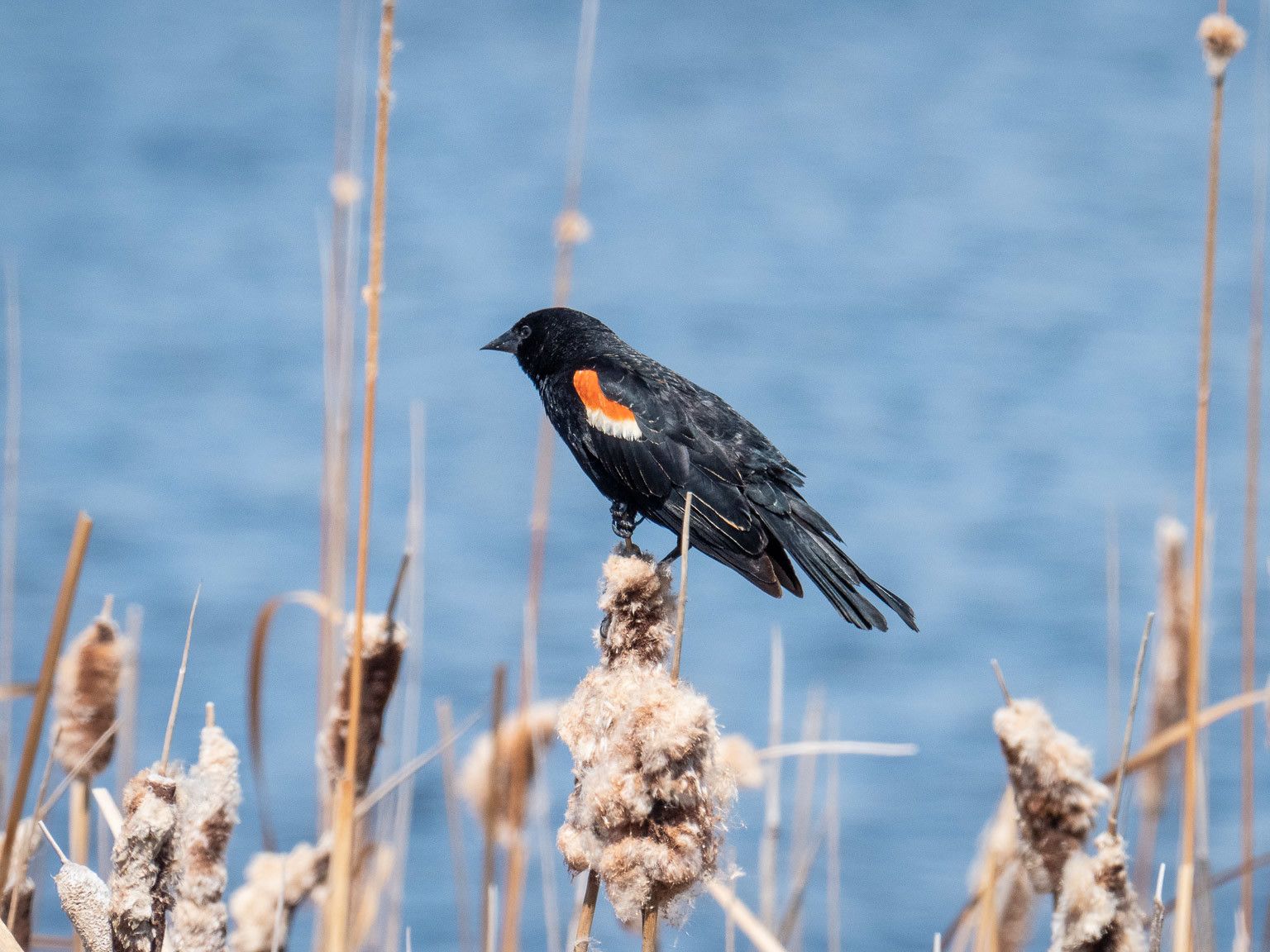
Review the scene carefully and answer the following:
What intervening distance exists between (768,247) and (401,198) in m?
2.99

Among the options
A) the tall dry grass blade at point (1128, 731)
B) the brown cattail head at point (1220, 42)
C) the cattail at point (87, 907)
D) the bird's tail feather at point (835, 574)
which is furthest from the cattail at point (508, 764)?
the brown cattail head at point (1220, 42)

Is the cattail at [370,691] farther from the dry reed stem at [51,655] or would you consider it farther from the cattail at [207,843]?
the dry reed stem at [51,655]

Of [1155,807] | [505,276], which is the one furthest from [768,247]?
[1155,807]

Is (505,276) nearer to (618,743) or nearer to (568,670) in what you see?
(568,670)

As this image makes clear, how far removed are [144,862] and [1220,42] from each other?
1339 mm

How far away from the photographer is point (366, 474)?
1468 mm

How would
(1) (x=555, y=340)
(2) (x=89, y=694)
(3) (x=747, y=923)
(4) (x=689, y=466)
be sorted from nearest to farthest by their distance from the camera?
(3) (x=747, y=923) → (2) (x=89, y=694) → (4) (x=689, y=466) → (1) (x=555, y=340)

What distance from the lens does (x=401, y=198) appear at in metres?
11.7

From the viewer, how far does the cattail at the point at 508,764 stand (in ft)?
7.65

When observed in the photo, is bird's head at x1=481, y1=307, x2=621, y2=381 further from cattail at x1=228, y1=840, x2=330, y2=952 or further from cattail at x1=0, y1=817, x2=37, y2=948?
cattail at x1=0, y1=817, x2=37, y2=948

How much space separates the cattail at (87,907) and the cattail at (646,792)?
0.48 meters

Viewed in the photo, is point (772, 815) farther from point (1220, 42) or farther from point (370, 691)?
point (1220, 42)

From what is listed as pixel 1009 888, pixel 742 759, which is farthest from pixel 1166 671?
pixel 742 759

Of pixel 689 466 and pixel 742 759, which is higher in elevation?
pixel 689 466
